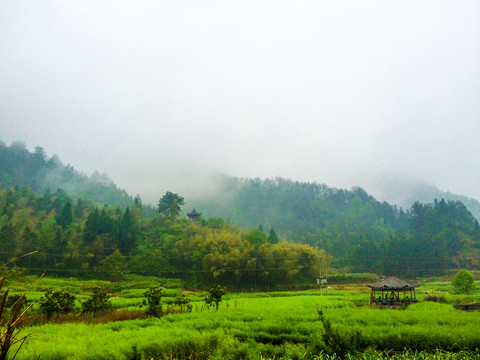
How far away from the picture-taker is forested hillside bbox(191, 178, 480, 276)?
7250cm

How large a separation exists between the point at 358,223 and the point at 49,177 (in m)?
116

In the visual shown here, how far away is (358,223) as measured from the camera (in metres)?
113

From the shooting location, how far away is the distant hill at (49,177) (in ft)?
382

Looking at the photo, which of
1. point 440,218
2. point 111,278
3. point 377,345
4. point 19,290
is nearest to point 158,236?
point 111,278

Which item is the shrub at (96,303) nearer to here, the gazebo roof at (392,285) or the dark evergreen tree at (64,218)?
the gazebo roof at (392,285)

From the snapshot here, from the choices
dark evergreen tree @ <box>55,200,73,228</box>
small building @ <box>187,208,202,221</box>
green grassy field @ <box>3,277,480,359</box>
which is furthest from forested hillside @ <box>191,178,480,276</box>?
green grassy field @ <box>3,277,480,359</box>

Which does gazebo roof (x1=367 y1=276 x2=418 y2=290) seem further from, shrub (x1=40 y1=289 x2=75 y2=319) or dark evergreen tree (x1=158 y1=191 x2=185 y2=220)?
dark evergreen tree (x1=158 y1=191 x2=185 y2=220)

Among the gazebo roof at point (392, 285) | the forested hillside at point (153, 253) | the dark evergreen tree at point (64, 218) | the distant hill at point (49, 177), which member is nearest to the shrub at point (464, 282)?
the gazebo roof at point (392, 285)

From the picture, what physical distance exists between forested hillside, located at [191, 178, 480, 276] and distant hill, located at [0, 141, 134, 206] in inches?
1586

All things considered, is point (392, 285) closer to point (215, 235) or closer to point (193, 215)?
point (215, 235)

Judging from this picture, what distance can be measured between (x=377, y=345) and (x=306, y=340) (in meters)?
2.44

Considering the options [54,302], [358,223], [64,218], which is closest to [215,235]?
[64,218]

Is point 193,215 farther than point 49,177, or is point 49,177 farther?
point 49,177

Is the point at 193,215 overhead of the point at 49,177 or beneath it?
beneath
